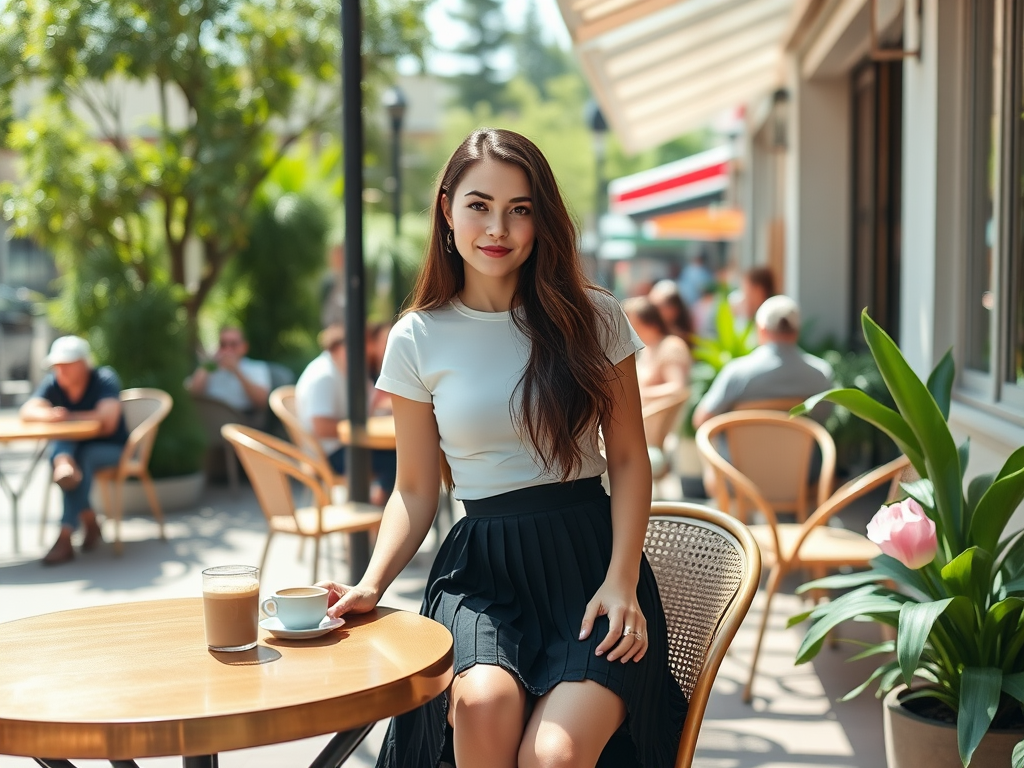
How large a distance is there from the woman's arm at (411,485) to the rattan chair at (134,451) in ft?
14.1

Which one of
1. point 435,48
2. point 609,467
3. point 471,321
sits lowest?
point 609,467

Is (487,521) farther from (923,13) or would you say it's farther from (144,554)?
(144,554)

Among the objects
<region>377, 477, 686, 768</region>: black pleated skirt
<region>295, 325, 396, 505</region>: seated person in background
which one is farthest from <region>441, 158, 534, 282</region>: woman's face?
<region>295, 325, 396, 505</region>: seated person in background

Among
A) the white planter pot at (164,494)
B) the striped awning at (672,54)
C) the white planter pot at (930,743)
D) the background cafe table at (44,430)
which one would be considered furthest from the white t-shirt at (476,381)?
the white planter pot at (164,494)

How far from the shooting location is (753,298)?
768 cm

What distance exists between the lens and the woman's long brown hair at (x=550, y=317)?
2.17 meters

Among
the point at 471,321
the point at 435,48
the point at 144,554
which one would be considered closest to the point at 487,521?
the point at 471,321

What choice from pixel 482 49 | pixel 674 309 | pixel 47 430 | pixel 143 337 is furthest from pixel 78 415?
pixel 482 49

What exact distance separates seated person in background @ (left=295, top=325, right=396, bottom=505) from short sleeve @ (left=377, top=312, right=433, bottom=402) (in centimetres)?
359

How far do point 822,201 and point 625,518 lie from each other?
6.51 meters

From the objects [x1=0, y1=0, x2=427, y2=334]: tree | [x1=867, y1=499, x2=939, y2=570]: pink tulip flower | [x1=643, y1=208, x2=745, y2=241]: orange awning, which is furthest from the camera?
[x1=643, y1=208, x2=745, y2=241]: orange awning

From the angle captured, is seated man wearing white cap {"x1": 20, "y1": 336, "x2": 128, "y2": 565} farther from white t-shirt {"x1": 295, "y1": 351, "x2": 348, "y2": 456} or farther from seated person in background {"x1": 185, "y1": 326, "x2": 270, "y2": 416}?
seated person in background {"x1": 185, "y1": 326, "x2": 270, "y2": 416}

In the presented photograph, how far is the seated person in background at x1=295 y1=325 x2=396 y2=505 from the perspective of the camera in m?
5.93

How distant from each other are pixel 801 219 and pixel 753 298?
0.86 meters
